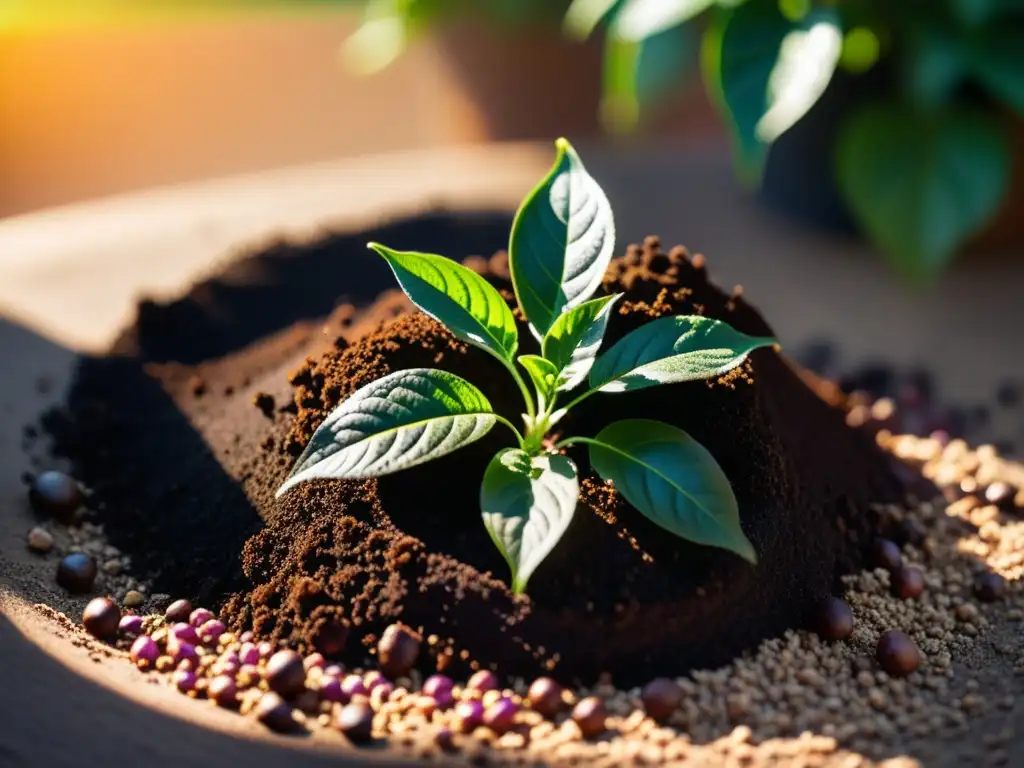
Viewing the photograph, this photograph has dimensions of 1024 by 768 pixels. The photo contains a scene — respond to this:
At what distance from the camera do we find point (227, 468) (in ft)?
4.21

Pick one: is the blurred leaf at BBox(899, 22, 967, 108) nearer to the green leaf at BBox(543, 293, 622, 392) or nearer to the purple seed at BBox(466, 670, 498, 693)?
the green leaf at BBox(543, 293, 622, 392)

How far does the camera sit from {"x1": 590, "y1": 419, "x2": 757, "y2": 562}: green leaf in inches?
38.6

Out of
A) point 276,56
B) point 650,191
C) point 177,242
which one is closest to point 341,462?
point 177,242

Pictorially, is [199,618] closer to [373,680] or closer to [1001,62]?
[373,680]

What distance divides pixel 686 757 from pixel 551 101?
2.44 m

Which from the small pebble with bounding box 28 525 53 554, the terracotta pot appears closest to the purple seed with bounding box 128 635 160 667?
the small pebble with bounding box 28 525 53 554

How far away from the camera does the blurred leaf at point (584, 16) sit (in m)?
2.03

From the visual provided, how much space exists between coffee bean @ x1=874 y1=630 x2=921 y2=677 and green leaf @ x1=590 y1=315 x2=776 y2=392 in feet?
0.98

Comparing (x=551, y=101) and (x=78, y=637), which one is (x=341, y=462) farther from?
(x=551, y=101)

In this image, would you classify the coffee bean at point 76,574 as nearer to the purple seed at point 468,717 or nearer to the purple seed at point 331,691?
the purple seed at point 331,691

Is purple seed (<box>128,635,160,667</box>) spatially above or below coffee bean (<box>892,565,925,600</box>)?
below

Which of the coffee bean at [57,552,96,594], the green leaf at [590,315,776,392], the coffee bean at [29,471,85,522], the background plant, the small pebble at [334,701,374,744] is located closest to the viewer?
the small pebble at [334,701,374,744]

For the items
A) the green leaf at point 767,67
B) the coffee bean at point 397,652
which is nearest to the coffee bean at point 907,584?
the coffee bean at point 397,652

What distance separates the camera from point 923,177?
1.99m
